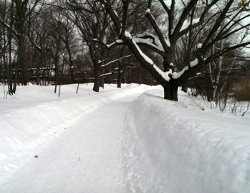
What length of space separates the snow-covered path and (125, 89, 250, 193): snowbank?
1.17ft

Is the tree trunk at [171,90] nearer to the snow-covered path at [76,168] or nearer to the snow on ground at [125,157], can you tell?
the snow on ground at [125,157]

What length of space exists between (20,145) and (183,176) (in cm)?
388

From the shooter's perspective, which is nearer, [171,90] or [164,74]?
[171,90]

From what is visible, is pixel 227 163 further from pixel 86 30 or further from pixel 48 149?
pixel 86 30

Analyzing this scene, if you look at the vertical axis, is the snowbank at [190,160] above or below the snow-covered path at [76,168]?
above

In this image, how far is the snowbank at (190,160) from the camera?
3207mm

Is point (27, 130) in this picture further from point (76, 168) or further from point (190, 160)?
point (190, 160)

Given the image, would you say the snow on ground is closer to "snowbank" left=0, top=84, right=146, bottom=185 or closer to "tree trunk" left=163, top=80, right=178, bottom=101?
"snowbank" left=0, top=84, right=146, bottom=185

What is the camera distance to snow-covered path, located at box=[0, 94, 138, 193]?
4.67 meters

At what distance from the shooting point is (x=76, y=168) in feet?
18.0

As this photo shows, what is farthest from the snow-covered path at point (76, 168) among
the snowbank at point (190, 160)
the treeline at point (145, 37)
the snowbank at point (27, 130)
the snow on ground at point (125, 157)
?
the treeline at point (145, 37)

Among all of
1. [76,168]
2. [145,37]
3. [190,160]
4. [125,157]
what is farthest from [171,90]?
[190,160]

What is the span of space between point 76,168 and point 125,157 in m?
1.22

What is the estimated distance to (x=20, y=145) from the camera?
6.25 meters
